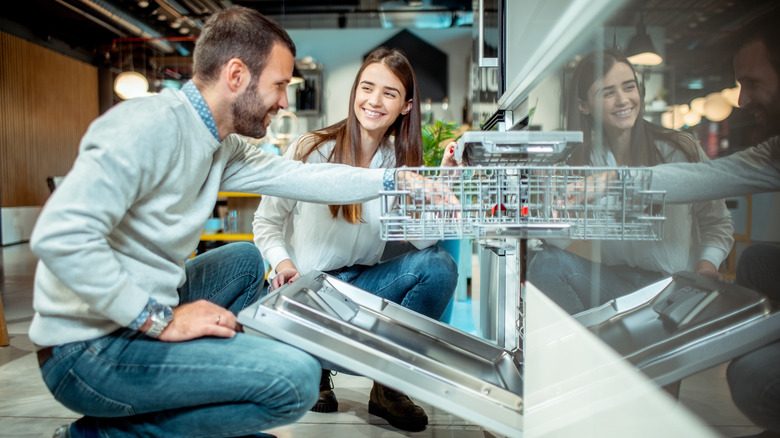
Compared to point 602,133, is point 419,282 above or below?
below

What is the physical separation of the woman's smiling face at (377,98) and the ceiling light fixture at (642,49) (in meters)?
1.26

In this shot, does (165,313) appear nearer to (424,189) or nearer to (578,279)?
(424,189)

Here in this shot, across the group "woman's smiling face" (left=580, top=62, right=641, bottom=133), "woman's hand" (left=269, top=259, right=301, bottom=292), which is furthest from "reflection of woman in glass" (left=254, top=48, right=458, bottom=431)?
"woman's smiling face" (left=580, top=62, right=641, bottom=133)

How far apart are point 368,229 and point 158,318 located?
0.91 meters

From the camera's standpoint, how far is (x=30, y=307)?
3.88 meters

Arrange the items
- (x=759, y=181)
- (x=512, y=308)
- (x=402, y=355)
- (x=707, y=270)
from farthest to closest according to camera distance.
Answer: (x=512, y=308) < (x=402, y=355) < (x=707, y=270) < (x=759, y=181)

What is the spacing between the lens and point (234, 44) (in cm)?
126

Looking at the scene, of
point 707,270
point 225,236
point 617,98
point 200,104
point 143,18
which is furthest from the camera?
point 143,18

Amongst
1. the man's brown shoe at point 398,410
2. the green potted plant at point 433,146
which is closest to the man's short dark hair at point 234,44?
the man's brown shoe at point 398,410

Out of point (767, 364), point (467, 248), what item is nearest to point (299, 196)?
point (767, 364)

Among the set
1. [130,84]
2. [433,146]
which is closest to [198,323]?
[433,146]

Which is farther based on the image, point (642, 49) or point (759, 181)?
point (642, 49)

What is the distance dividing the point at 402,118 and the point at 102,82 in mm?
11256

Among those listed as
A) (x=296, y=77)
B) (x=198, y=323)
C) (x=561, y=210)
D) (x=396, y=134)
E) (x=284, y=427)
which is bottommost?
(x=284, y=427)
